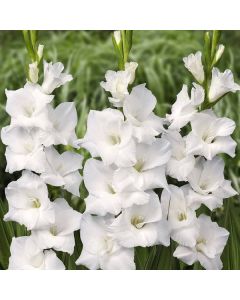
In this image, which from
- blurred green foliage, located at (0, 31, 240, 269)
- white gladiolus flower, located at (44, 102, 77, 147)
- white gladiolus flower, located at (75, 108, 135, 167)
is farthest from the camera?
blurred green foliage, located at (0, 31, 240, 269)

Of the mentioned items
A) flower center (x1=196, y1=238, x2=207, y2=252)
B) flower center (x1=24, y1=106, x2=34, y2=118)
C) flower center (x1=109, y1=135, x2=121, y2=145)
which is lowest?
flower center (x1=196, y1=238, x2=207, y2=252)

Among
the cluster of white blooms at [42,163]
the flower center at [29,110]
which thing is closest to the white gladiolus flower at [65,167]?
the cluster of white blooms at [42,163]

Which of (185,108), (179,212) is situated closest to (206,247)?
(179,212)

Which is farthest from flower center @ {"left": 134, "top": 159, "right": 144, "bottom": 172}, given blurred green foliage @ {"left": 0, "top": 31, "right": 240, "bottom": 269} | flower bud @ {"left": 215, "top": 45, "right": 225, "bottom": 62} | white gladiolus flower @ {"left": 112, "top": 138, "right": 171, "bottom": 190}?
blurred green foliage @ {"left": 0, "top": 31, "right": 240, "bottom": 269}

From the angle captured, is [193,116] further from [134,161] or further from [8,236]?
[8,236]

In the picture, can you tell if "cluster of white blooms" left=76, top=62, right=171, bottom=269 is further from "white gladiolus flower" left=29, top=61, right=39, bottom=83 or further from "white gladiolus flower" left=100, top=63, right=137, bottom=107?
"white gladiolus flower" left=29, top=61, right=39, bottom=83

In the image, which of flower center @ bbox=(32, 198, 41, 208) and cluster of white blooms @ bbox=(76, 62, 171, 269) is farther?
flower center @ bbox=(32, 198, 41, 208)

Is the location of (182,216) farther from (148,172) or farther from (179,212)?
(148,172)
